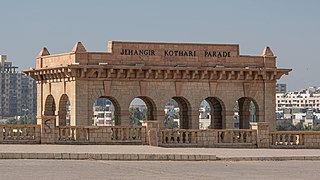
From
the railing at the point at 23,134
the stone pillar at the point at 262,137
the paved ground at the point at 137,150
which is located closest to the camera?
the paved ground at the point at 137,150

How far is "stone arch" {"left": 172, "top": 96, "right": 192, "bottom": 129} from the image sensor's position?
51875 mm

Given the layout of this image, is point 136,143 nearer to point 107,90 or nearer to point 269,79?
point 107,90

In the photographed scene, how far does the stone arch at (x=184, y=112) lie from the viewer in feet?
170

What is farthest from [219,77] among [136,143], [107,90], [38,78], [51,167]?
[51,167]

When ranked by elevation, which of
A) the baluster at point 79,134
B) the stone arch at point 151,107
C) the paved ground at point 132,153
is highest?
the stone arch at point 151,107

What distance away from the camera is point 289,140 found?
40.4 metres

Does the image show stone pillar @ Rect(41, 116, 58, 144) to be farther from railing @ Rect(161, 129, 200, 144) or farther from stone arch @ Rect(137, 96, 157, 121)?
stone arch @ Rect(137, 96, 157, 121)

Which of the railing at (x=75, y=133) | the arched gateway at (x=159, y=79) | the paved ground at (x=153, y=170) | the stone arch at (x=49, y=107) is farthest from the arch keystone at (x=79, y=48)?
the paved ground at (x=153, y=170)

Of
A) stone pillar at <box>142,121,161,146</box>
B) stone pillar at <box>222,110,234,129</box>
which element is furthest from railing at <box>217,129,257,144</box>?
stone pillar at <box>222,110,234,129</box>

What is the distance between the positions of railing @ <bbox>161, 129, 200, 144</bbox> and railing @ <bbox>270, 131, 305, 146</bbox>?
336 centimetres

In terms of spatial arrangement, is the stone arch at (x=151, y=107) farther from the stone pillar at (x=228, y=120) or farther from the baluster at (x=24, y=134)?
the baluster at (x=24, y=134)

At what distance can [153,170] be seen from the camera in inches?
1064

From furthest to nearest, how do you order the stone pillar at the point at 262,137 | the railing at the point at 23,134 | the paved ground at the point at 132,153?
the stone pillar at the point at 262,137 < the railing at the point at 23,134 < the paved ground at the point at 132,153

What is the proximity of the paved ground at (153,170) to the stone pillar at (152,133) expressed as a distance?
7.15 m
